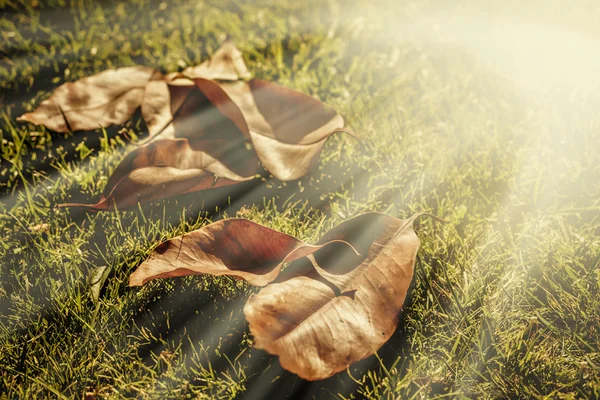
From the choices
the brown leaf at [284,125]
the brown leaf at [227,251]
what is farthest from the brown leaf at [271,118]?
the brown leaf at [227,251]

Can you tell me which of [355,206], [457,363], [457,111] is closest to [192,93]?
[355,206]

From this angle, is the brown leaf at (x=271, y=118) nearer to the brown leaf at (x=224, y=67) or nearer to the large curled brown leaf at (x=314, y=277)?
the brown leaf at (x=224, y=67)

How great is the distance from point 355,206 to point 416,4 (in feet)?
4.85

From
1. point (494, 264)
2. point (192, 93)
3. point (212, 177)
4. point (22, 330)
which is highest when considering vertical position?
point (192, 93)

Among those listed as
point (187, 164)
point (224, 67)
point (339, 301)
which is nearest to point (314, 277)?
point (339, 301)

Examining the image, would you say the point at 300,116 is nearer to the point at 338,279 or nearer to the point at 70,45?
the point at 338,279

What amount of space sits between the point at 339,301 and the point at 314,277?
0.09 meters

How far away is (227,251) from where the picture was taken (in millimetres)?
1113

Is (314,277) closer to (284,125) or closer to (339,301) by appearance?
(339,301)

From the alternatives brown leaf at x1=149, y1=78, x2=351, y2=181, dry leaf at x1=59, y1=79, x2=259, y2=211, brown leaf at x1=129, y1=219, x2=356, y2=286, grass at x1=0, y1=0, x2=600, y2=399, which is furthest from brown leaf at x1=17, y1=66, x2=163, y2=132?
brown leaf at x1=129, y1=219, x2=356, y2=286

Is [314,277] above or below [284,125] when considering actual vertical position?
below

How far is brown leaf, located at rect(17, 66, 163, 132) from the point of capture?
5.39ft

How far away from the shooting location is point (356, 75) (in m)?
2.00

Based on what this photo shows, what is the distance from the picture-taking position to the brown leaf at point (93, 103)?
164 centimetres
